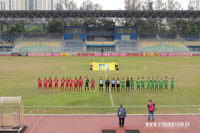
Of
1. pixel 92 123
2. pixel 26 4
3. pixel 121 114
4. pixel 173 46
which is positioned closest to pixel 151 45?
pixel 173 46

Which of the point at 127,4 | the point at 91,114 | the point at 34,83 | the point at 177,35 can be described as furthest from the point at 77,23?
the point at 91,114

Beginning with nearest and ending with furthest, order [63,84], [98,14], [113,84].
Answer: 1. [113,84]
2. [63,84]
3. [98,14]

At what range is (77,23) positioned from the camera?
85.9 meters

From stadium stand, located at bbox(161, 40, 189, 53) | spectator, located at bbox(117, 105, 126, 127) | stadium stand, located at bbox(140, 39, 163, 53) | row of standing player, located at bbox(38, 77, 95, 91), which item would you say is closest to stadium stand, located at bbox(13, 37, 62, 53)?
stadium stand, located at bbox(140, 39, 163, 53)

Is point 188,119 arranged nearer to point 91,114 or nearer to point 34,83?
point 91,114

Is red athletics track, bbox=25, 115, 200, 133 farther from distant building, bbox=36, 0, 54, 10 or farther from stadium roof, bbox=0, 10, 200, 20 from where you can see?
distant building, bbox=36, 0, 54, 10

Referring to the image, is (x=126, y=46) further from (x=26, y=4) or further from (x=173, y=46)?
(x=26, y=4)

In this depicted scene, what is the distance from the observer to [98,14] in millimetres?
67500

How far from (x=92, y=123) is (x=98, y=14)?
58291mm

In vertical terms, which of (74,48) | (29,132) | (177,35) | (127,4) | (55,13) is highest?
(127,4)

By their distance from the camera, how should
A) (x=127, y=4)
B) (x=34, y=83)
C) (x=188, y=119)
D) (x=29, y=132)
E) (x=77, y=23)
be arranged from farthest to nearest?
(x=127, y=4), (x=77, y=23), (x=34, y=83), (x=188, y=119), (x=29, y=132)

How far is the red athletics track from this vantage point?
11254 millimetres

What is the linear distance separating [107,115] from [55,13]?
57.6 metres

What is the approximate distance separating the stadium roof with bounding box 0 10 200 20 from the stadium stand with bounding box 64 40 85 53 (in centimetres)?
855
